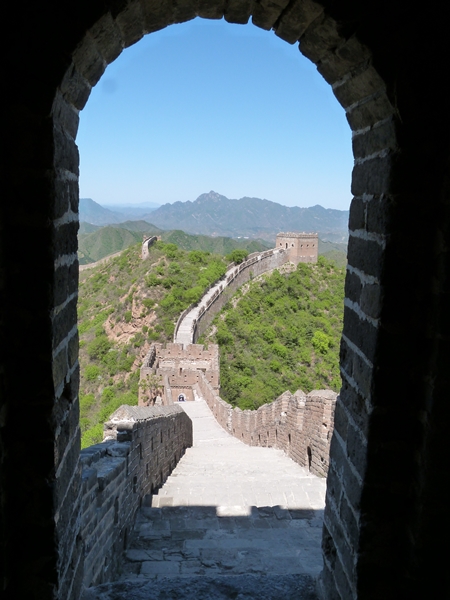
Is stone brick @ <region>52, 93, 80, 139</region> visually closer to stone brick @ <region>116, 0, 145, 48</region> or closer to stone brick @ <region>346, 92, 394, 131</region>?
stone brick @ <region>116, 0, 145, 48</region>

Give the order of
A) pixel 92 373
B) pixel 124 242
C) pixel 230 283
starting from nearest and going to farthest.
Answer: pixel 92 373 → pixel 230 283 → pixel 124 242

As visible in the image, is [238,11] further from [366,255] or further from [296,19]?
[366,255]

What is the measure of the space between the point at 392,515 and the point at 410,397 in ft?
1.70

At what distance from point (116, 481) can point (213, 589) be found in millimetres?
1770

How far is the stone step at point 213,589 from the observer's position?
267cm

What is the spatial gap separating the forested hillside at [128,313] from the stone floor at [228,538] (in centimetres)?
1413

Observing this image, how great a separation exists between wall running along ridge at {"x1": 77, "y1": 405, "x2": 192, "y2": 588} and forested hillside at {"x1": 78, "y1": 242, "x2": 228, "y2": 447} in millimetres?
14350

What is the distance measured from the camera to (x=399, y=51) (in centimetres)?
192

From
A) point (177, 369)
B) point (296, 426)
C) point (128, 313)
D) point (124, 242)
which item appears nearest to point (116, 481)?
point (296, 426)

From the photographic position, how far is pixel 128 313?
89.7 feet

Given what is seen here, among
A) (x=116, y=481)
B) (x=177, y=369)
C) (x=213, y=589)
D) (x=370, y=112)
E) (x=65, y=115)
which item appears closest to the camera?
(x=65, y=115)

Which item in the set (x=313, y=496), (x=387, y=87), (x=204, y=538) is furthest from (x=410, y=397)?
(x=313, y=496)

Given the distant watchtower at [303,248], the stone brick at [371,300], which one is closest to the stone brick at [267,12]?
the stone brick at [371,300]

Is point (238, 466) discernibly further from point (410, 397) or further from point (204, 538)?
point (410, 397)
